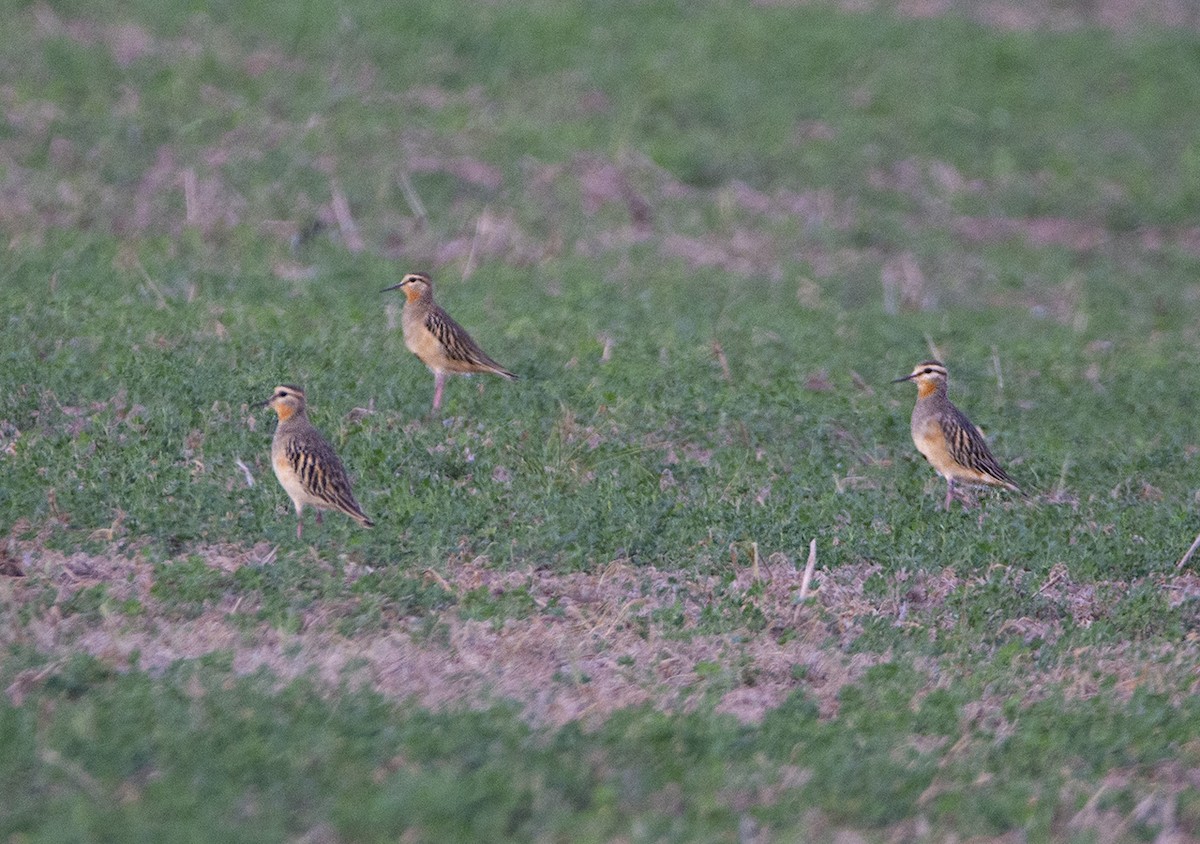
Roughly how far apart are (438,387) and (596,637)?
3587 millimetres

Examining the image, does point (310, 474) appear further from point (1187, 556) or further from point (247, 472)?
point (1187, 556)

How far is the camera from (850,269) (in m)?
17.1

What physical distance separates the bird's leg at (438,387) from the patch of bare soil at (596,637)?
2.48 metres

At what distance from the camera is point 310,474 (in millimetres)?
9750

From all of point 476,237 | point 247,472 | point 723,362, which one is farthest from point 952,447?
point 476,237

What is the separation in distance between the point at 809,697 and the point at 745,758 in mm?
977

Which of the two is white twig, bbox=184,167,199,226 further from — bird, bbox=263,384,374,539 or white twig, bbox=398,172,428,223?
bird, bbox=263,384,374,539

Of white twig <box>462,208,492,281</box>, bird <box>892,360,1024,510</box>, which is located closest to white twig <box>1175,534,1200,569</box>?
bird <box>892,360,1024,510</box>

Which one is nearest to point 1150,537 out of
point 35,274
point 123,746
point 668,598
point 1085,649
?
point 1085,649

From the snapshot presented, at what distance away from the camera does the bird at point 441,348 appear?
12.2 meters

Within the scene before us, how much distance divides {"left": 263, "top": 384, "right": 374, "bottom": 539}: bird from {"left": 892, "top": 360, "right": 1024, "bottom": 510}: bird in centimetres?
374

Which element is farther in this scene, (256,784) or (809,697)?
(809,697)

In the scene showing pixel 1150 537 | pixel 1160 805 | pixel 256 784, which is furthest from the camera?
pixel 1150 537

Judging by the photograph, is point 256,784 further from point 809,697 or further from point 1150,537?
point 1150,537
